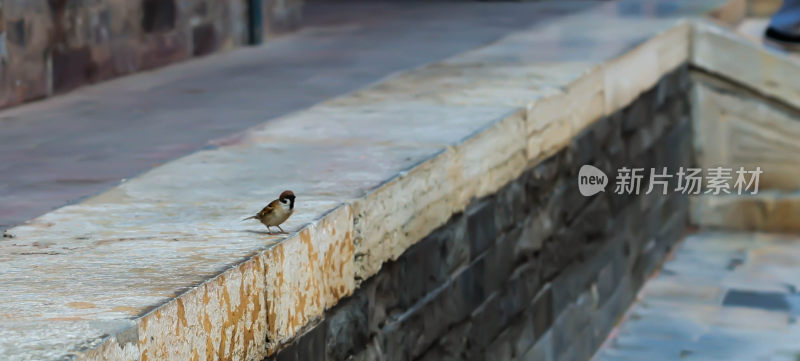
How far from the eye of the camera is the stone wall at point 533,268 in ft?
9.62

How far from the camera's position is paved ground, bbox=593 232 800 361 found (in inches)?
203

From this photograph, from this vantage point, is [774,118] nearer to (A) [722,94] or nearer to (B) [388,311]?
(A) [722,94]

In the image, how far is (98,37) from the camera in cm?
529

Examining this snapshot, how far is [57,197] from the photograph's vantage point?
10.1 feet

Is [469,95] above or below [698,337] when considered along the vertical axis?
above

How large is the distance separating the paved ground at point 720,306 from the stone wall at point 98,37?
259cm

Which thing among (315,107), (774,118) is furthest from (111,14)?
(774,118)

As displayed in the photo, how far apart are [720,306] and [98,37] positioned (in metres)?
3.21

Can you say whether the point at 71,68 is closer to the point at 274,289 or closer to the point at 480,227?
the point at 480,227

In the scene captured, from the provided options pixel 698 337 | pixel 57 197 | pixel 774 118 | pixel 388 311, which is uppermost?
pixel 57 197

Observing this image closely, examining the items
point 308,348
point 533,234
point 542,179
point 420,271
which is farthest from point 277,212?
point 542,179

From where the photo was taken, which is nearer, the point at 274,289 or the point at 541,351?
the point at 274,289

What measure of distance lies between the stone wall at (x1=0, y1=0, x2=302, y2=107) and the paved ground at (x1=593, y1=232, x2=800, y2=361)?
2589 mm

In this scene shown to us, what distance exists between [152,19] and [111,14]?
0.38m
